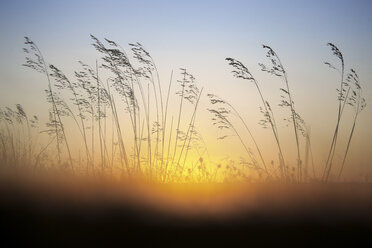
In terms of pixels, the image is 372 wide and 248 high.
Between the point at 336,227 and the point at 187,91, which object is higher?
the point at 187,91

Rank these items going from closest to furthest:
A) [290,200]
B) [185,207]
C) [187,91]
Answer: [185,207], [290,200], [187,91]

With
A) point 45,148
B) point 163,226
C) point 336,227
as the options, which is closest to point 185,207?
point 163,226

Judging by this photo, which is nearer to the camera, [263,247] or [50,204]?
[263,247]

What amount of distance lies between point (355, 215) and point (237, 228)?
2.34 feet

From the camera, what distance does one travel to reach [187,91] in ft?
15.8

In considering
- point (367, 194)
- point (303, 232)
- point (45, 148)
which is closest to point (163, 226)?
point (303, 232)

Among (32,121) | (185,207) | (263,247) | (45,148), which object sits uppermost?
(32,121)

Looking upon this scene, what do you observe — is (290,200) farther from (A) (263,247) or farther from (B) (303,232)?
(A) (263,247)

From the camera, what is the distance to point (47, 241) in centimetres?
170

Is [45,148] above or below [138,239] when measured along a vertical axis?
above

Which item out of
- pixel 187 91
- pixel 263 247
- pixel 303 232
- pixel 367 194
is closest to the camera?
pixel 263 247

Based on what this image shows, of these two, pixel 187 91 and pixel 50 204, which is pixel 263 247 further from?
pixel 187 91

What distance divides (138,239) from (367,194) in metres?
1.91

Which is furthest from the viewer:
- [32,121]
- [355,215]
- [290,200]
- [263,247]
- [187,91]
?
[32,121]
